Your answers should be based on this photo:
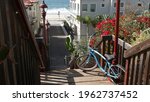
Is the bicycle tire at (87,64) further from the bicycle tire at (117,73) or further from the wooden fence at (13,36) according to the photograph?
the wooden fence at (13,36)

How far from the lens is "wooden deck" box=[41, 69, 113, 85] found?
4.60m

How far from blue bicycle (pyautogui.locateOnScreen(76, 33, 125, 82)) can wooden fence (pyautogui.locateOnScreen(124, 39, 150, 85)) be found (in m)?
1.00

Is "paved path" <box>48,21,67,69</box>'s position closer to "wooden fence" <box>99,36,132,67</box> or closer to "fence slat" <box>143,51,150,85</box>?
"wooden fence" <box>99,36,132,67</box>

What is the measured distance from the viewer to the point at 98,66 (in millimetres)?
5199

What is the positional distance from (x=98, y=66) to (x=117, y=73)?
81 centimetres

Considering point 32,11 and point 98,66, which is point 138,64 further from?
point 32,11

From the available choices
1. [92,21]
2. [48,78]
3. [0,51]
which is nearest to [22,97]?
[0,51]

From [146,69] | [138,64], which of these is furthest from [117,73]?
[146,69]

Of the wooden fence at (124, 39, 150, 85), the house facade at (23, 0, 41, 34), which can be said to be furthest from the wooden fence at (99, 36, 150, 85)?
the house facade at (23, 0, 41, 34)

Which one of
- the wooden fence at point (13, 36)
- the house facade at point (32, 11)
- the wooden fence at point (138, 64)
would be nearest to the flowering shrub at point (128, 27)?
the wooden fence at point (138, 64)

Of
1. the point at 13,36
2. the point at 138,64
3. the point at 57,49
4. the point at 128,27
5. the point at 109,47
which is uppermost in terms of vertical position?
the point at 13,36

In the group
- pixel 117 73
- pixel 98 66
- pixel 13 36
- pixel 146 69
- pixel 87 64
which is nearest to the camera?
pixel 13 36

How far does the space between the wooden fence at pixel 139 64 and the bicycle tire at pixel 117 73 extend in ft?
3.41

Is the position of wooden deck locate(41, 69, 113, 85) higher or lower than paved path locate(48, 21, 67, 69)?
higher
